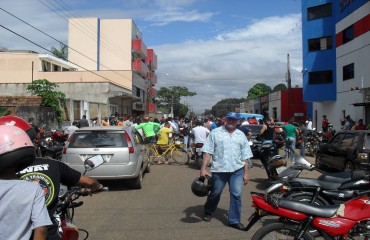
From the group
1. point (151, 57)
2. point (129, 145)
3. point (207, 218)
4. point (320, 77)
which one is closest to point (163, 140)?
point (129, 145)

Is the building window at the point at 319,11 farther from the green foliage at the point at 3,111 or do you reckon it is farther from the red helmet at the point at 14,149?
the red helmet at the point at 14,149

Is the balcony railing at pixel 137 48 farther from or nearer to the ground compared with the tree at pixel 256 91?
farther from the ground

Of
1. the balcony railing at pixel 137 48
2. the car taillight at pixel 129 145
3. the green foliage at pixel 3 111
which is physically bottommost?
the car taillight at pixel 129 145

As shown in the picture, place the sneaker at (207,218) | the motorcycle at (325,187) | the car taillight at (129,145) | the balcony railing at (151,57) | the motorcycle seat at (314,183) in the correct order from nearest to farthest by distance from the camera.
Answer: the motorcycle at (325,187) → the motorcycle seat at (314,183) → the sneaker at (207,218) → the car taillight at (129,145) → the balcony railing at (151,57)

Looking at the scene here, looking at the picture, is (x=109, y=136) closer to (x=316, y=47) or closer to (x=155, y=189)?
(x=155, y=189)

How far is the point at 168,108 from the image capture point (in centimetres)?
10138

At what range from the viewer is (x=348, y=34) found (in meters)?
32.0

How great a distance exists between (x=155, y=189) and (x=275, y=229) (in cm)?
614

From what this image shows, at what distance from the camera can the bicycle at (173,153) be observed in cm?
1523

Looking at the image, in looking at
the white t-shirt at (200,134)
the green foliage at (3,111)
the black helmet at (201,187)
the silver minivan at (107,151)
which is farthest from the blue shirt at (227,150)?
the green foliage at (3,111)

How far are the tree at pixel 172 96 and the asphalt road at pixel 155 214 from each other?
9044 centimetres

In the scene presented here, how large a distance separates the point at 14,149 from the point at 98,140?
291 inches

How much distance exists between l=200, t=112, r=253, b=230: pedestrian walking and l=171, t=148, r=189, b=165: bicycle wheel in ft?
27.2

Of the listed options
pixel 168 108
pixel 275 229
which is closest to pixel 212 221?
pixel 275 229
